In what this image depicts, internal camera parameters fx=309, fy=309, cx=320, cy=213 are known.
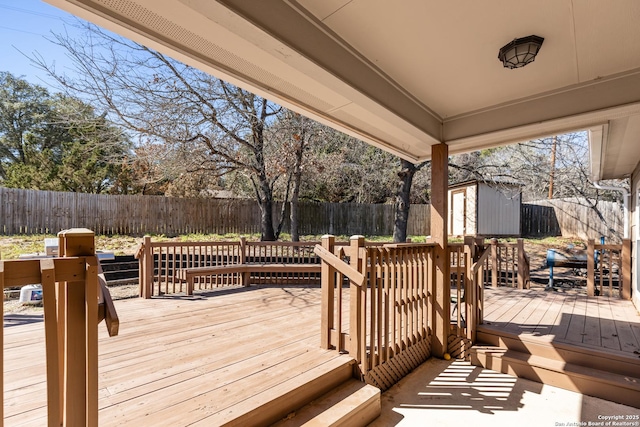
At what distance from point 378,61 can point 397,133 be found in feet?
3.58

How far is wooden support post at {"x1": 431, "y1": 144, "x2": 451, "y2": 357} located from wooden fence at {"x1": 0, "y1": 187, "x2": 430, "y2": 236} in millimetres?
10137

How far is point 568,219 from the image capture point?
1358 centimetres

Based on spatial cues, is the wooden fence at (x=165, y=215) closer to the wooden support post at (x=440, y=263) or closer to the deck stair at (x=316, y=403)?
the wooden support post at (x=440, y=263)

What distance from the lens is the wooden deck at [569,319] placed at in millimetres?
3373

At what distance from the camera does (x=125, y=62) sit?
21.8 feet

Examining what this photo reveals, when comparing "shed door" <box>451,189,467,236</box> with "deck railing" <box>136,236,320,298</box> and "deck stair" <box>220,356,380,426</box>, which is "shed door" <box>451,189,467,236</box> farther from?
"deck stair" <box>220,356,380,426</box>

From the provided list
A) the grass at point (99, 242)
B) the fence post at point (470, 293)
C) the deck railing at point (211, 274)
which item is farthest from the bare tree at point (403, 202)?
the grass at point (99, 242)

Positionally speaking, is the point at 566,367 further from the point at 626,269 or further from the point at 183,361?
the point at 183,361

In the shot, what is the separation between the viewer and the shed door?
12609 mm

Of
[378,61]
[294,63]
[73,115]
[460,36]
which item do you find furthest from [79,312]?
[73,115]

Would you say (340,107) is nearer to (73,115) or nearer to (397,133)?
(397,133)

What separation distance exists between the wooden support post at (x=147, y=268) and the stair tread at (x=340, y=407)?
3694mm

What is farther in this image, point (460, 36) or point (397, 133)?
point (397, 133)

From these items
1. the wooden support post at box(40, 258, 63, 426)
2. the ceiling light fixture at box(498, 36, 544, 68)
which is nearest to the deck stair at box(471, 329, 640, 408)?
the ceiling light fixture at box(498, 36, 544, 68)
